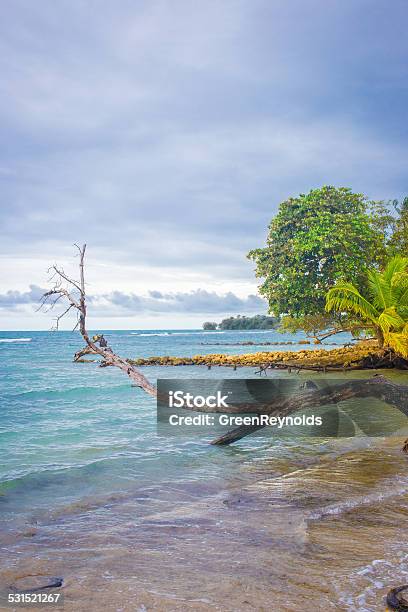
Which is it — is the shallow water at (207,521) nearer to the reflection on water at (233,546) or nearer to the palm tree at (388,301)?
the reflection on water at (233,546)

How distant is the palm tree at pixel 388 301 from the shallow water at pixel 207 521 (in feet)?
31.3

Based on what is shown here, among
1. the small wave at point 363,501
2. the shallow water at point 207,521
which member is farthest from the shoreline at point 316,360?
the small wave at point 363,501

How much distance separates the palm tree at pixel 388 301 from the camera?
19.5 meters

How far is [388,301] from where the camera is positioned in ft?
68.0

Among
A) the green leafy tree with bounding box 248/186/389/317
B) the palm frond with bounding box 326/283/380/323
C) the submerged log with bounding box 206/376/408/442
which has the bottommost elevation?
the submerged log with bounding box 206/376/408/442

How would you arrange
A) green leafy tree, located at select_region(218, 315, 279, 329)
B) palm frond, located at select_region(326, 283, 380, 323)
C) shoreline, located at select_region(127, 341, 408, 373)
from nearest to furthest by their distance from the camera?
palm frond, located at select_region(326, 283, 380, 323) → shoreline, located at select_region(127, 341, 408, 373) → green leafy tree, located at select_region(218, 315, 279, 329)

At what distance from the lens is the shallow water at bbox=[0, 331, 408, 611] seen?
167 inches

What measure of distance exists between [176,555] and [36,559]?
54.5 inches

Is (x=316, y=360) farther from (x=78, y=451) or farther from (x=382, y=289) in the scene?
(x=78, y=451)

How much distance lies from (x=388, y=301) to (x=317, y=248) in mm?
4864

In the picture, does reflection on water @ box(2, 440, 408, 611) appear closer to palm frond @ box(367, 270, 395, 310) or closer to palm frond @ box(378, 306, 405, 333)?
palm frond @ box(378, 306, 405, 333)

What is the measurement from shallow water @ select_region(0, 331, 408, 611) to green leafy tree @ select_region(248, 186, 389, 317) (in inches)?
538

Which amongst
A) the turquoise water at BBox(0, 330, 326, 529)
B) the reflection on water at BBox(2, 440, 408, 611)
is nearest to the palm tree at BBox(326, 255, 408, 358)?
the turquoise water at BBox(0, 330, 326, 529)

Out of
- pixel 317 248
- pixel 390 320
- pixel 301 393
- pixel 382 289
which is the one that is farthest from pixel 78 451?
pixel 317 248
